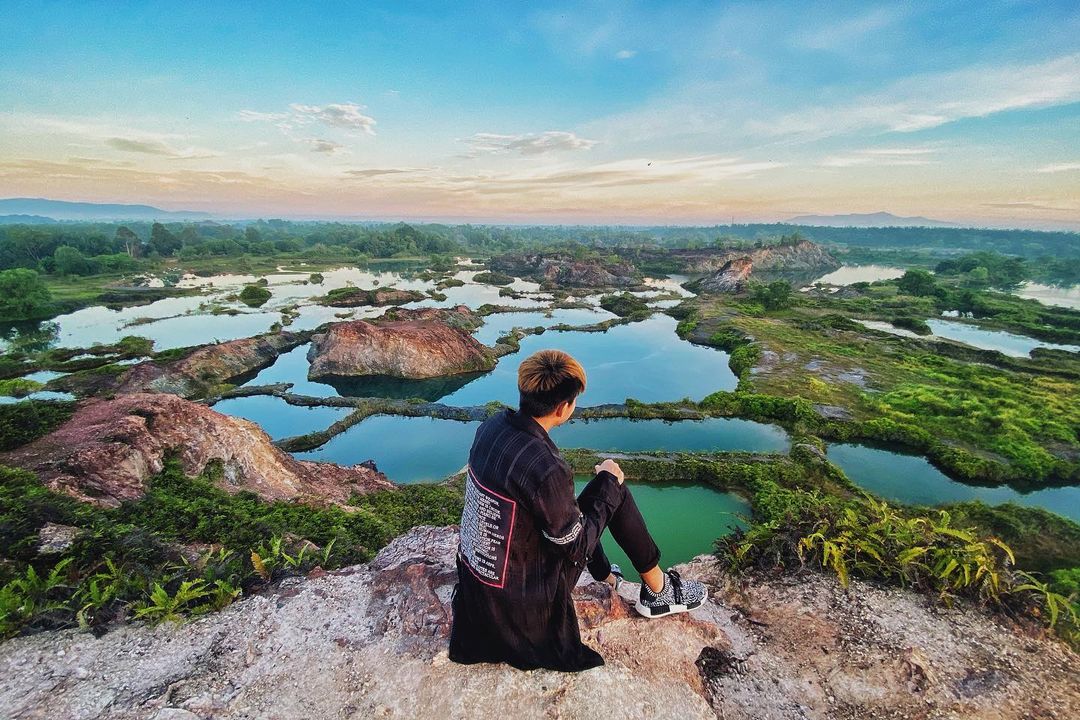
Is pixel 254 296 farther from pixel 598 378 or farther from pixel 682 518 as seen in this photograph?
pixel 682 518

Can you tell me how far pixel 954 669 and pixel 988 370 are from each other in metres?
37.0

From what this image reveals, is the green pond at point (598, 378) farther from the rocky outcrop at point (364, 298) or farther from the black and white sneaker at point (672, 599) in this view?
the black and white sneaker at point (672, 599)

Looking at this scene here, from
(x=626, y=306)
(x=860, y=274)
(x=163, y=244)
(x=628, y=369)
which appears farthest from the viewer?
(x=860, y=274)

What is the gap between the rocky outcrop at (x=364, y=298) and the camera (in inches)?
2064

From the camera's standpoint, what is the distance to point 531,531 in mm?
3010

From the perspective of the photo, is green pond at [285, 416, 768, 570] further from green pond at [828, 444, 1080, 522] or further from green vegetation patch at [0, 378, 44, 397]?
green vegetation patch at [0, 378, 44, 397]

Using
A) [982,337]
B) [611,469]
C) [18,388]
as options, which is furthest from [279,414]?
[982,337]

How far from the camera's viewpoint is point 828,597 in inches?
186

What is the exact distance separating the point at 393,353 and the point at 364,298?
2783cm

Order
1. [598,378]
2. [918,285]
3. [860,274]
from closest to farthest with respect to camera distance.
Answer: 1. [598,378]
2. [918,285]
3. [860,274]

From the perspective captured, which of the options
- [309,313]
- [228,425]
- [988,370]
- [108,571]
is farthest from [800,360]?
[309,313]

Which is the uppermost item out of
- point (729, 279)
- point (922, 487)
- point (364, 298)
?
point (729, 279)

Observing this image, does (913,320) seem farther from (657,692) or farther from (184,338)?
(184,338)

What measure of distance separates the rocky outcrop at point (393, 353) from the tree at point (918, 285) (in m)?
65.3
